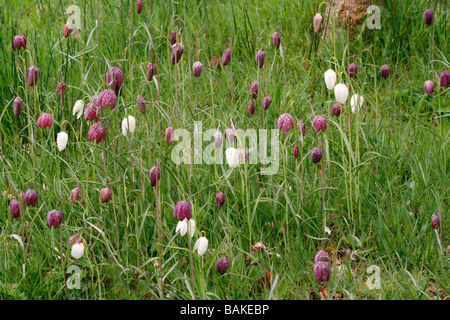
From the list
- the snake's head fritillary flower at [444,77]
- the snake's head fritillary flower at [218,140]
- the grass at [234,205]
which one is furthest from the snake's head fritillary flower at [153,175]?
the snake's head fritillary flower at [444,77]

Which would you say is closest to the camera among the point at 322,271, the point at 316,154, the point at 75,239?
the point at 322,271

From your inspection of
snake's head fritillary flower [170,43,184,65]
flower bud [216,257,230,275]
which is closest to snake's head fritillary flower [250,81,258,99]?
snake's head fritillary flower [170,43,184,65]

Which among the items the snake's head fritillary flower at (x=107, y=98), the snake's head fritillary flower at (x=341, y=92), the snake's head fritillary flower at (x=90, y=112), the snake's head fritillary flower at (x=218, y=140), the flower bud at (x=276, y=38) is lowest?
the snake's head fritillary flower at (x=218, y=140)

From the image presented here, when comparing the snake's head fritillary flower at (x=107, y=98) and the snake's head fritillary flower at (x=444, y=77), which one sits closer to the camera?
the snake's head fritillary flower at (x=107, y=98)

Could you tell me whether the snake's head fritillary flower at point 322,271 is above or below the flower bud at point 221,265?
above

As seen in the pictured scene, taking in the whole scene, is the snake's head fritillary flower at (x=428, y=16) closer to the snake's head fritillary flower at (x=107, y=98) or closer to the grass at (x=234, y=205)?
the grass at (x=234, y=205)

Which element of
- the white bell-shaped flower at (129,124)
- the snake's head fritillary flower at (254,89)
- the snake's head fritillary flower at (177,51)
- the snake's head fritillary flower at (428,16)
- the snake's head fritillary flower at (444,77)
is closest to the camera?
the white bell-shaped flower at (129,124)

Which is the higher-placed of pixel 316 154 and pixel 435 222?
pixel 316 154

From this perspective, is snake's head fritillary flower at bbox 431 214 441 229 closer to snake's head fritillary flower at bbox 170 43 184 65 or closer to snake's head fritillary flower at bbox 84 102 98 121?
snake's head fritillary flower at bbox 170 43 184 65

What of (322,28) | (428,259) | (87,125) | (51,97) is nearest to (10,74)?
(51,97)

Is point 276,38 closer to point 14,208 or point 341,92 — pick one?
point 341,92

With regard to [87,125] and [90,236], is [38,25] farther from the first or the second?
[90,236]

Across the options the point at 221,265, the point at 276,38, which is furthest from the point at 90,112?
the point at 276,38

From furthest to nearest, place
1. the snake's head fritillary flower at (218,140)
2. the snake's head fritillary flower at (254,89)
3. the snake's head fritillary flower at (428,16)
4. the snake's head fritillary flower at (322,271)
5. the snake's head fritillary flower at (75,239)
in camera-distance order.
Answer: the snake's head fritillary flower at (428,16) → the snake's head fritillary flower at (254,89) → the snake's head fritillary flower at (218,140) → the snake's head fritillary flower at (75,239) → the snake's head fritillary flower at (322,271)
